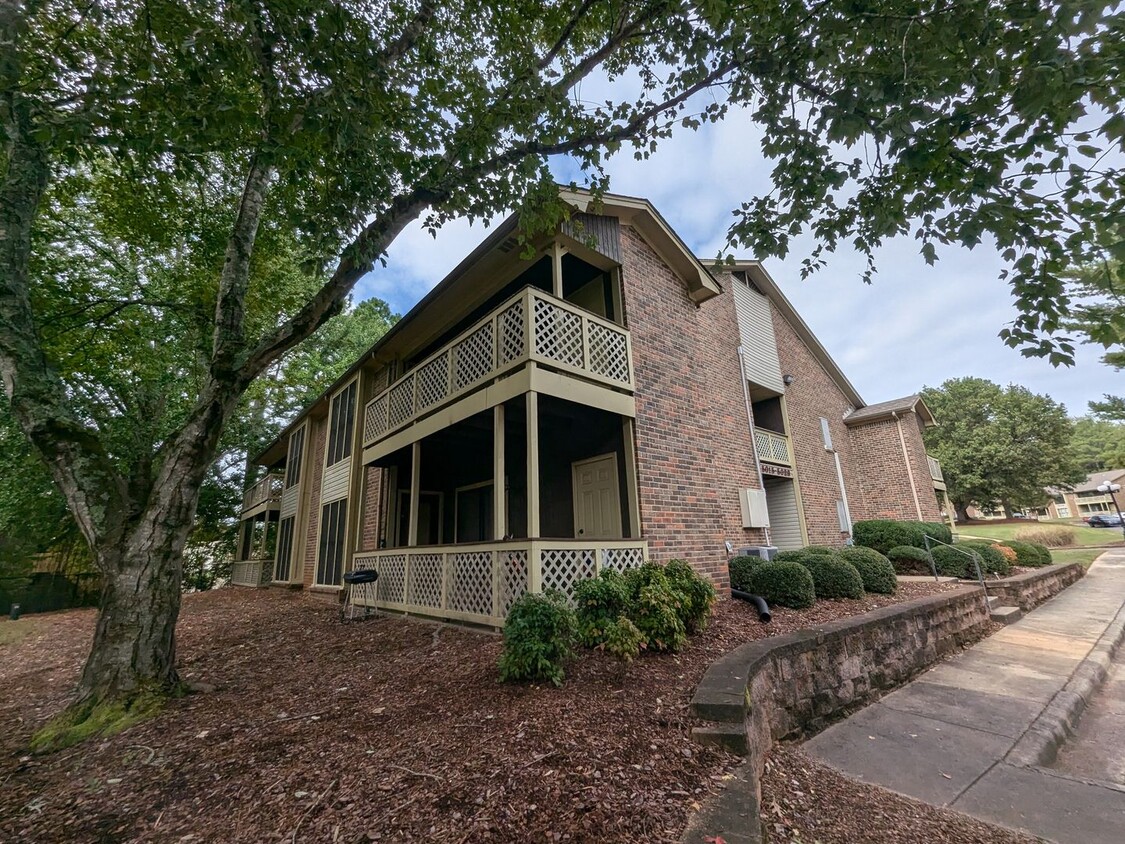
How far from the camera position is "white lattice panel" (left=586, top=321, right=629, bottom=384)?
716cm

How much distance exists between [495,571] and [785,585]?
4302 mm

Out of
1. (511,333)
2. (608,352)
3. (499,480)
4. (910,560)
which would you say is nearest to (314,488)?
(499,480)

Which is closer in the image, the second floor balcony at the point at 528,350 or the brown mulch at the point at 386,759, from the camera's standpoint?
the brown mulch at the point at 386,759

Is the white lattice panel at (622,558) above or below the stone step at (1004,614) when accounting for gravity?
above

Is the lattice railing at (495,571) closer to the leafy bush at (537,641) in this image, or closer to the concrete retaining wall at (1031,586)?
the leafy bush at (537,641)

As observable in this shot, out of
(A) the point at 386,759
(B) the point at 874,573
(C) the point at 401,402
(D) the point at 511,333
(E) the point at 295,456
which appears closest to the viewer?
(A) the point at 386,759

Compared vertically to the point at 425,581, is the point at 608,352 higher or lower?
higher

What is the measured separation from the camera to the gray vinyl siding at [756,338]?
13.7 meters

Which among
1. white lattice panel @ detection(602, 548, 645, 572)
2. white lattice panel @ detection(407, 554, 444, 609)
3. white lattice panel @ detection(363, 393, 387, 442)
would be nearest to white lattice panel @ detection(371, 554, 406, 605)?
white lattice panel @ detection(407, 554, 444, 609)

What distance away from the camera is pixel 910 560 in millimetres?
10984

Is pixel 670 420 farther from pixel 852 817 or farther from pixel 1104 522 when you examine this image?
pixel 1104 522

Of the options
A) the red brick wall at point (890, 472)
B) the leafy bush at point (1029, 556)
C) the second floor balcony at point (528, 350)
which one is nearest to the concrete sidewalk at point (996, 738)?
the second floor balcony at point (528, 350)

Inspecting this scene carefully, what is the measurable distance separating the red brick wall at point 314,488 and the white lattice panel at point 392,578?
19.4 ft

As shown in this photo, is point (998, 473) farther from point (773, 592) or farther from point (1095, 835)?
point (1095, 835)
